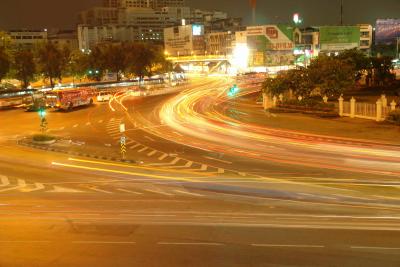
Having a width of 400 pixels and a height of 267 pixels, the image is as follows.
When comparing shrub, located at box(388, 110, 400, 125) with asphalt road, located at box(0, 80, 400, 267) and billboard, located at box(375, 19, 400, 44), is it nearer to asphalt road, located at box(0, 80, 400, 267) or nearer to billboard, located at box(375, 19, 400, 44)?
asphalt road, located at box(0, 80, 400, 267)

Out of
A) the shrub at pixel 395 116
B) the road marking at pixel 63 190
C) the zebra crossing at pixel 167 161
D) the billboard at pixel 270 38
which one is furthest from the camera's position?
the billboard at pixel 270 38

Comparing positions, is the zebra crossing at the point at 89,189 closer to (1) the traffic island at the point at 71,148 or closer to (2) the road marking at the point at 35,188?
(2) the road marking at the point at 35,188

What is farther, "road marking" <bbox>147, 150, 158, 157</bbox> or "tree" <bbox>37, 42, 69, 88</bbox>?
"tree" <bbox>37, 42, 69, 88</bbox>

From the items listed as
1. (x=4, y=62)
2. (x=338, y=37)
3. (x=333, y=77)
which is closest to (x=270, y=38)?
(x=338, y=37)

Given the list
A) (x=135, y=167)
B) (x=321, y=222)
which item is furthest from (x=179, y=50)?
(x=321, y=222)

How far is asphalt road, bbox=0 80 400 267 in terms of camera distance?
13.7m

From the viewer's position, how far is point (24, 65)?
9588 cm

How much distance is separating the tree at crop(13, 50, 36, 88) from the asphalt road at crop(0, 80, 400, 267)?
6724cm

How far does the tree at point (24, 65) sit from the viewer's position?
94938mm

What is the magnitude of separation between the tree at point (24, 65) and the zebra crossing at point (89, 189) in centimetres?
7564

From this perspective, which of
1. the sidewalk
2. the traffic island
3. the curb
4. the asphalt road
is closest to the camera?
the asphalt road

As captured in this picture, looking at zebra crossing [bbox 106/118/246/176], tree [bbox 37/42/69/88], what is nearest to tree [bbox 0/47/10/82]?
tree [bbox 37/42/69/88]

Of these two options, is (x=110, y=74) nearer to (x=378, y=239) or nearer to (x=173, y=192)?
(x=173, y=192)

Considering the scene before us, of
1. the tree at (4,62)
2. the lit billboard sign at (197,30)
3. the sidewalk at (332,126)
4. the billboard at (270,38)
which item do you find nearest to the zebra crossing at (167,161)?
the sidewalk at (332,126)
